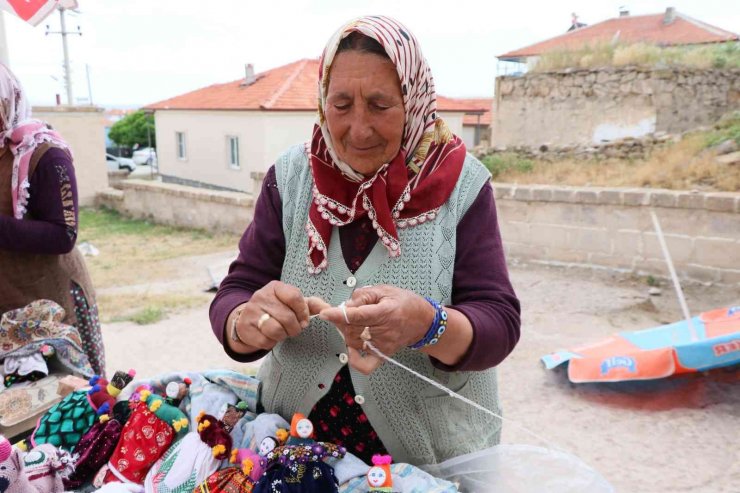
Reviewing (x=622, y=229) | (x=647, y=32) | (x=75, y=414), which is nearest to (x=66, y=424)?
(x=75, y=414)

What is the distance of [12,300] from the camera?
7.39 ft

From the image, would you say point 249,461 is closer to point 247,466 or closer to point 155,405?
point 247,466

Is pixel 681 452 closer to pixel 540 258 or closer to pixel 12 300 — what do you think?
Result: pixel 12 300

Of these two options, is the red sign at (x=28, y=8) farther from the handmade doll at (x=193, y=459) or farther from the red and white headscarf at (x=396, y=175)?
the handmade doll at (x=193, y=459)

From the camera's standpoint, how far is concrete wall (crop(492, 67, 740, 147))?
1256 cm

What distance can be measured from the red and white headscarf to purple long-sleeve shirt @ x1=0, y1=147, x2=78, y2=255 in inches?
51.7

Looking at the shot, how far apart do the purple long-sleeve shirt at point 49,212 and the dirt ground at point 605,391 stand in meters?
2.84

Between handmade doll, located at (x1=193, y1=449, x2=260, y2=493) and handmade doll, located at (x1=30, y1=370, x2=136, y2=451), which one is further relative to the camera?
handmade doll, located at (x1=30, y1=370, x2=136, y2=451)

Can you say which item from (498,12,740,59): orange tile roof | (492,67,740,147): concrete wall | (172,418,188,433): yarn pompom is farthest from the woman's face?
(498,12,740,59): orange tile roof

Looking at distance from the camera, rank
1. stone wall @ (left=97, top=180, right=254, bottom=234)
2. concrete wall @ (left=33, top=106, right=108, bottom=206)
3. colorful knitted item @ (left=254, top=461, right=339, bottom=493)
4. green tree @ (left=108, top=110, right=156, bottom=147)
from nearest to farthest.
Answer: colorful knitted item @ (left=254, top=461, right=339, bottom=493) → stone wall @ (left=97, top=180, right=254, bottom=234) → concrete wall @ (left=33, top=106, right=108, bottom=206) → green tree @ (left=108, top=110, right=156, bottom=147)

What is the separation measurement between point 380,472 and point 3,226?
171 cm

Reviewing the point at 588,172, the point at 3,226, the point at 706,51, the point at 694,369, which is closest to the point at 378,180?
the point at 3,226

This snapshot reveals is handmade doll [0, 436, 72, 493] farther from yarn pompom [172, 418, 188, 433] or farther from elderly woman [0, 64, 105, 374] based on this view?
elderly woman [0, 64, 105, 374]

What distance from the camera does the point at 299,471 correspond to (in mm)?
1329
